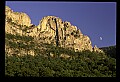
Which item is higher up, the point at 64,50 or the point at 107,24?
the point at 107,24

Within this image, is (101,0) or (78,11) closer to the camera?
(101,0)

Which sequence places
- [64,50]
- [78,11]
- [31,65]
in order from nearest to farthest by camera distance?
[31,65] → [64,50] → [78,11]

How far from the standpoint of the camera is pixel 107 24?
144 feet

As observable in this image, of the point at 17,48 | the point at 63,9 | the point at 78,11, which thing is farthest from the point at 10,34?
the point at 78,11

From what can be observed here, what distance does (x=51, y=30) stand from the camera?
4178cm

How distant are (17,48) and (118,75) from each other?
2479cm

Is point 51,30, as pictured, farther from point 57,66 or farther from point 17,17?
point 57,66

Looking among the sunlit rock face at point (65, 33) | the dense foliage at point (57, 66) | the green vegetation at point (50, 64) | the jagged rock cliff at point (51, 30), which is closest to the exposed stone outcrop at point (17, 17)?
the jagged rock cliff at point (51, 30)

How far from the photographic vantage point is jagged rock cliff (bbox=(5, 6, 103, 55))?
31.9 m

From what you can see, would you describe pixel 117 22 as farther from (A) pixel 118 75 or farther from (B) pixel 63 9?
(B) pixel 63 9

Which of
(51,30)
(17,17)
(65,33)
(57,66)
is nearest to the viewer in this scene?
(57,66)

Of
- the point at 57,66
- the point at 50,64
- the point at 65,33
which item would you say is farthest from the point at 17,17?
the point at 57,66

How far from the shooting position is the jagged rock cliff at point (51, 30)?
31.9 meters
